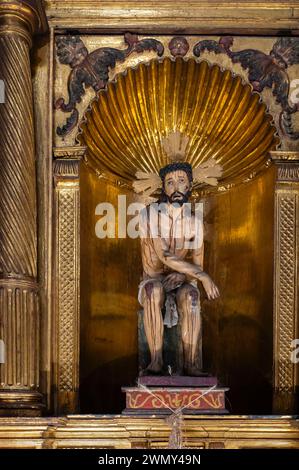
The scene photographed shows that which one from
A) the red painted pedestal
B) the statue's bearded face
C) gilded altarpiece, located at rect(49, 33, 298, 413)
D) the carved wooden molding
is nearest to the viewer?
the red painted pedestal

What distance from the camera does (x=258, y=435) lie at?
1136 cm

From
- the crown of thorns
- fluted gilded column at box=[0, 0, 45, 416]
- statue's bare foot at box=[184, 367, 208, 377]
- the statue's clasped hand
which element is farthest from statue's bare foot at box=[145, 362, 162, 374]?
the crown of thorns

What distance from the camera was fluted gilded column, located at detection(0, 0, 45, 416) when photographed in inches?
452

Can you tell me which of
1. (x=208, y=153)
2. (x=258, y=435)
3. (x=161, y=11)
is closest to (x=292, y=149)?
(x=208, y=153)

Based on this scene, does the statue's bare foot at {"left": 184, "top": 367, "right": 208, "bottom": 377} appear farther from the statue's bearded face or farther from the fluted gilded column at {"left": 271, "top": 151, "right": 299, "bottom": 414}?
the statue's bearded face

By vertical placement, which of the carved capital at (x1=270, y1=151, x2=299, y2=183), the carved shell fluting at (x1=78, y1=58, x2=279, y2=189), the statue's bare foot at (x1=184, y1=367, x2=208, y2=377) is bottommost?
the statue's bare foot at (x1=184, y1=367, x2=208, y2=377)

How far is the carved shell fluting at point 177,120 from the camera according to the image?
12555mm

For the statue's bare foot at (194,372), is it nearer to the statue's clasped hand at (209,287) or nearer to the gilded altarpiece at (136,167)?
the statue's clasped hand at (209,287)

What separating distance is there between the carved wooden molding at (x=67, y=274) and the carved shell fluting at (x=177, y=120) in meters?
0.33

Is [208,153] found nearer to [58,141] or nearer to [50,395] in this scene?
[58,141]

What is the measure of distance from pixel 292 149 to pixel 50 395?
2.96m

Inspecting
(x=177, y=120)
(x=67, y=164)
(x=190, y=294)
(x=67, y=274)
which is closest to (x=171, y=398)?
(x=190, y=294)

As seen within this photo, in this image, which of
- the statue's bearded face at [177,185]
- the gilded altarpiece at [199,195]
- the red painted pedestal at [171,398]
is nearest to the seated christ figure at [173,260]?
the statue's bearded face at [177,185]

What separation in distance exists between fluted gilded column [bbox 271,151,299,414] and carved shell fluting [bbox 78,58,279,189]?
297 mm
